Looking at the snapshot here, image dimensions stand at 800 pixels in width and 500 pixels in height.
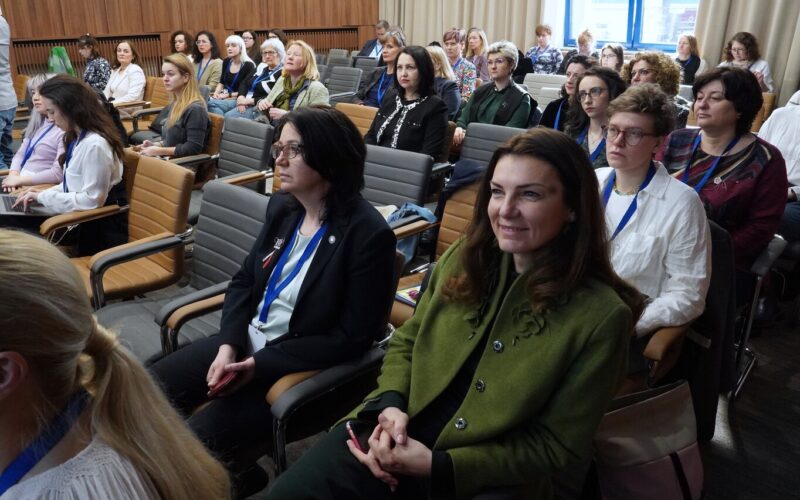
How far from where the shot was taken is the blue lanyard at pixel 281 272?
191cm

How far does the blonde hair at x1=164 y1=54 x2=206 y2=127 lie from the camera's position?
4234mm

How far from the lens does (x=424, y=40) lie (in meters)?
10.5

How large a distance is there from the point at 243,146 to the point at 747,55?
5.41m

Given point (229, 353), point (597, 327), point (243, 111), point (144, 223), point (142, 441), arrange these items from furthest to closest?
point (243, 111) → point (144, 223) → point (229, 353) → point (597, 327) → point (142, 441)

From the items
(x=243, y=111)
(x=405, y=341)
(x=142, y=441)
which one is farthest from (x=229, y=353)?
(x=243, y=111)

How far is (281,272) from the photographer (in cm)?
196

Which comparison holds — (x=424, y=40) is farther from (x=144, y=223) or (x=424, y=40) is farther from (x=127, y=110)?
(x=144, y=223)

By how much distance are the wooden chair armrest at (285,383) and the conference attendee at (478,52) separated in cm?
616

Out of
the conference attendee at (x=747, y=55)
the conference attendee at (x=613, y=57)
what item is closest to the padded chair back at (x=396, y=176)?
the conference attendee at (x=613, y=57)

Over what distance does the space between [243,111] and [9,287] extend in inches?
210

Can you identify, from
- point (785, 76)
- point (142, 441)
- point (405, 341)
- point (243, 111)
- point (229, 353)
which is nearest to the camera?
point (142, 441)

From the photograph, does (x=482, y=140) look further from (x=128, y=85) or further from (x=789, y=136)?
(x=128, y=85)

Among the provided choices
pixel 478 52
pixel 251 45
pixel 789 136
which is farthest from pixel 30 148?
pixel 251 45

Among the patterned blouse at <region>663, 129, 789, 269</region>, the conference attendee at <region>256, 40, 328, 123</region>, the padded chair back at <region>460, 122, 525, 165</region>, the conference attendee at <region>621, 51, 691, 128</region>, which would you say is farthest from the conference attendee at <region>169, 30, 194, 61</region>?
the patterned blouse at <region>663, 129, 789, 269</region>
